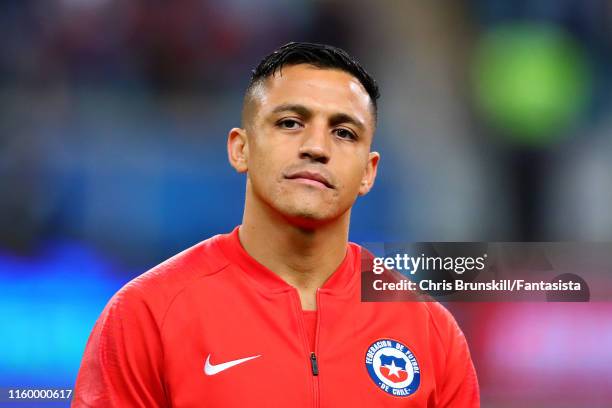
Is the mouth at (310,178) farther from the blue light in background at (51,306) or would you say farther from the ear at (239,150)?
the blue light in background at (51,306)

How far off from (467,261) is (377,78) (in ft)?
2.48

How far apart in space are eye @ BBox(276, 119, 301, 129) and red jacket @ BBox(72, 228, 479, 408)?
1.17 feet

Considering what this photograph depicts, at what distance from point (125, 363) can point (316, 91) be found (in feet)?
2.77

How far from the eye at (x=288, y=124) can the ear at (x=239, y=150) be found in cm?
14

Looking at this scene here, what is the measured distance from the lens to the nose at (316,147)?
1.86 m

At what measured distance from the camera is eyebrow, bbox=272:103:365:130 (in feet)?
6.29

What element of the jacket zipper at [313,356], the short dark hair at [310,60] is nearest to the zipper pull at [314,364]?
the jacket zipper at [313,356]

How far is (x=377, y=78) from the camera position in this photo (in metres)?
2.76

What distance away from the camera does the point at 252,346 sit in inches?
73.7

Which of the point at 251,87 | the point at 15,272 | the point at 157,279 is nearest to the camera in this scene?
the point at 157,279

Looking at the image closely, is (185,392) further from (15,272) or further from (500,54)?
(500,54)

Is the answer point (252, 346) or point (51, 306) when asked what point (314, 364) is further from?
point (51, 306)

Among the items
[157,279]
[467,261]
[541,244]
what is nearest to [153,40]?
[157,279]

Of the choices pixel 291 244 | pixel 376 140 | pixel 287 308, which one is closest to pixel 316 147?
pixel 291 244
